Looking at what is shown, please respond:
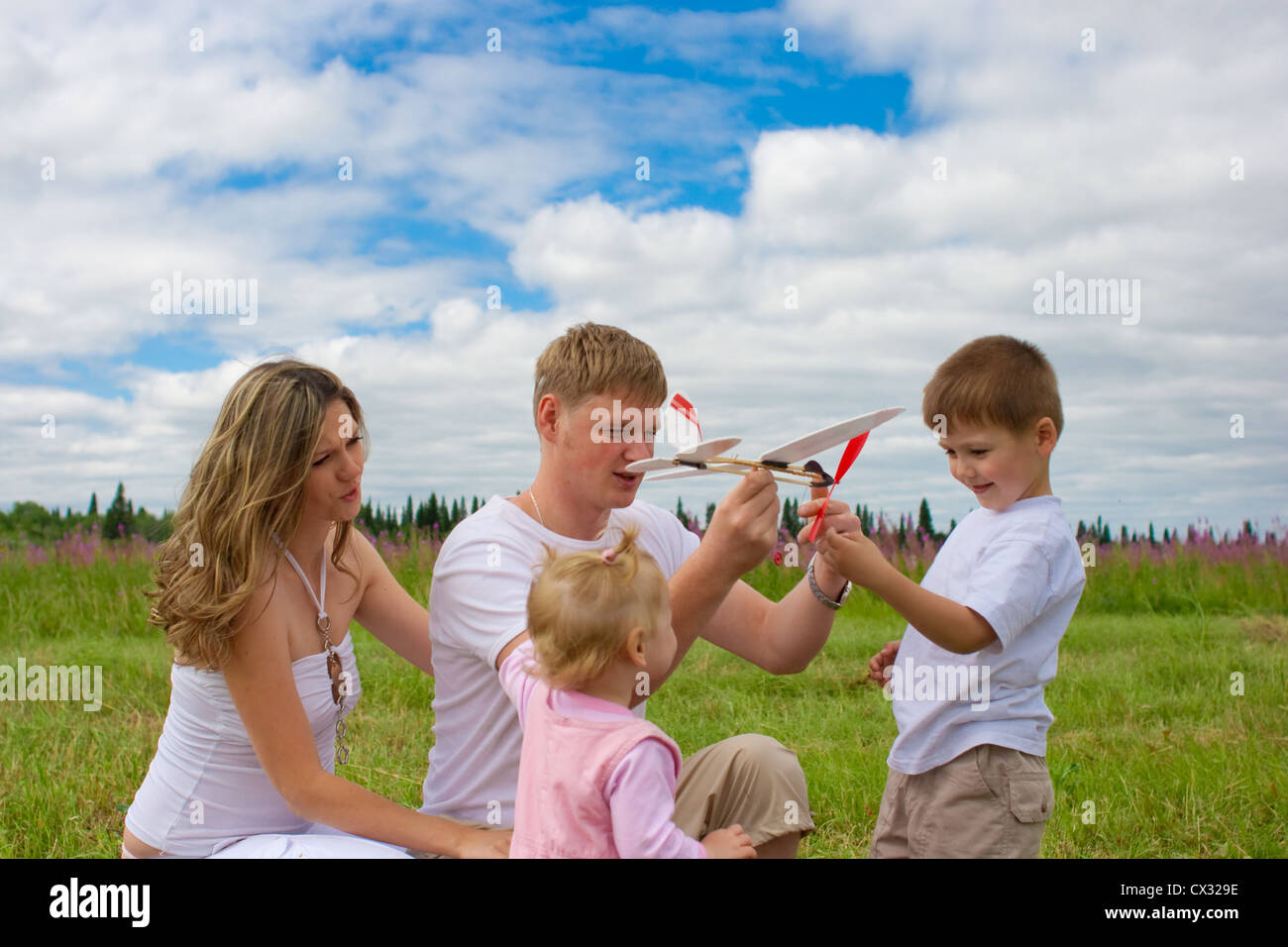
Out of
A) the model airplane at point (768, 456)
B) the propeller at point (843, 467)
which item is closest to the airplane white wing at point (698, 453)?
the model airplane at point (768, 456)

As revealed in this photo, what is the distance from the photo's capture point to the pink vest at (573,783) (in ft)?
7.48

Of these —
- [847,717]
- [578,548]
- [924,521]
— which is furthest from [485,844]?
[924,521]

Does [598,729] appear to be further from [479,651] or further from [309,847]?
[309,847]

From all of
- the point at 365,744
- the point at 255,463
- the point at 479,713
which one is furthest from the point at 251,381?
the point at 365,744

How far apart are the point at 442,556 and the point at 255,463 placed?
591 millimetres

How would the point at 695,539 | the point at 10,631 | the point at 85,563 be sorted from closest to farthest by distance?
the point at 695,539 < the point at 10,631 < the point at 85,563

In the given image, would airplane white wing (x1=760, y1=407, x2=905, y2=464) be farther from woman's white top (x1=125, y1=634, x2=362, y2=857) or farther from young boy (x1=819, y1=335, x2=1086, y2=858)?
woman's white top (x1=125, y1=634, x2=362, y2=857)

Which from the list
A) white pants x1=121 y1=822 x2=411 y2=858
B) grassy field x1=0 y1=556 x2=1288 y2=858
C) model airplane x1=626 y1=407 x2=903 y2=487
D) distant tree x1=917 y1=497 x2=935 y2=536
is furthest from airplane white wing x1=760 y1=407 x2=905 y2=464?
distant tree x1=917 y1=497 x2=935 y2=536

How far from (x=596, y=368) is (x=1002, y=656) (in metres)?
1.53

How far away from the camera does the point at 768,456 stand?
8.67 feet

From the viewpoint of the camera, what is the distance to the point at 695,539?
3.56 m

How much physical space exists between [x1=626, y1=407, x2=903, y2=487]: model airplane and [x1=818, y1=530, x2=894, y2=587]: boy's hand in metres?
0.27

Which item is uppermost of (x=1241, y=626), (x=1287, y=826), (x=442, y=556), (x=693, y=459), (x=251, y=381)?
(x=251, y=381)

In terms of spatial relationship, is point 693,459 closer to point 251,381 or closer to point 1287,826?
point 251,381
